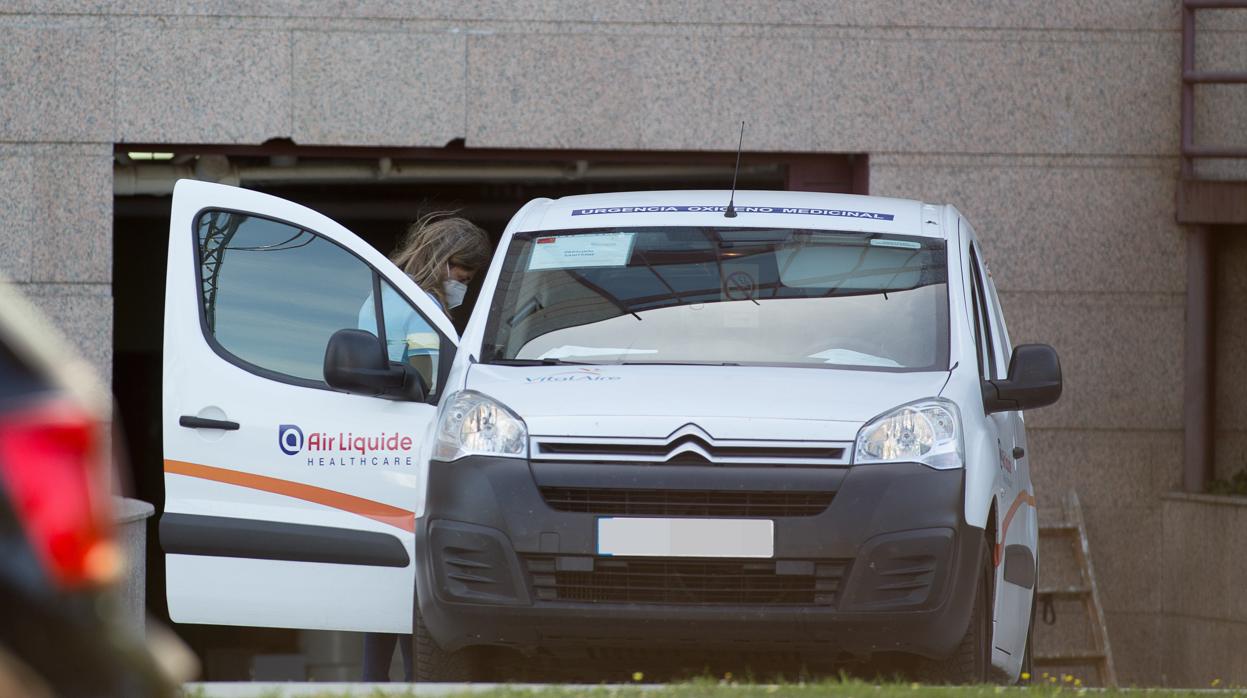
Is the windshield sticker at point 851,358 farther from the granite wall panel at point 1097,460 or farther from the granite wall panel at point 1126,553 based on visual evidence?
the granite wall panel at point 1126,553

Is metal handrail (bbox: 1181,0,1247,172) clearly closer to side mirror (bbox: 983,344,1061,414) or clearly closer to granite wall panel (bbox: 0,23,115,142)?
side mirror (bbox: 983,344,1061,414)

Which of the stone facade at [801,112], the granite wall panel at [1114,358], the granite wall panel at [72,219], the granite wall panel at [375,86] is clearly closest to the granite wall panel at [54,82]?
the stone facade at [801,112]

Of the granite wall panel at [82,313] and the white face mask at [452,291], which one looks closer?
the white face mask at [452,291]

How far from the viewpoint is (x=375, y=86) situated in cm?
1012

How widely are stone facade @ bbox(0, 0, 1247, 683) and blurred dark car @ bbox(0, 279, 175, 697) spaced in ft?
28.0

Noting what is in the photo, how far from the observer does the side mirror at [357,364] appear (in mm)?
5398

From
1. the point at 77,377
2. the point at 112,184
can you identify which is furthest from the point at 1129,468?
the point at 77,377

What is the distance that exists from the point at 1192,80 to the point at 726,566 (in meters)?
6.47

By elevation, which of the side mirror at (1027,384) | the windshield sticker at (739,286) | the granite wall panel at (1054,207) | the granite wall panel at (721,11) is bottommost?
the side mirror at (1027,384)

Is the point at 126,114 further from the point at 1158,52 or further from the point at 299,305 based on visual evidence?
the point at 1158,52

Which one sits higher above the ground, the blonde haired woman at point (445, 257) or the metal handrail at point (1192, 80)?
the metal handrail at point (1192, 80)

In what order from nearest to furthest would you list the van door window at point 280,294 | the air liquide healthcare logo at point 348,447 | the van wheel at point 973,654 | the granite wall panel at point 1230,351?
→ the van wheel at point 973,654
the air liquide healthcare logo at point 348,447
the van door window at point 280,294
the granite wall panel at point 1230,351

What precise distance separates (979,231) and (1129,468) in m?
1.68

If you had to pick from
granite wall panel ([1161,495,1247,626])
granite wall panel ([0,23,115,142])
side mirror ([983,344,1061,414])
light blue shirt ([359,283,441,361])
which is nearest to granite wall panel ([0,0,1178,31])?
granite wall panel ([0,23,115,142])
